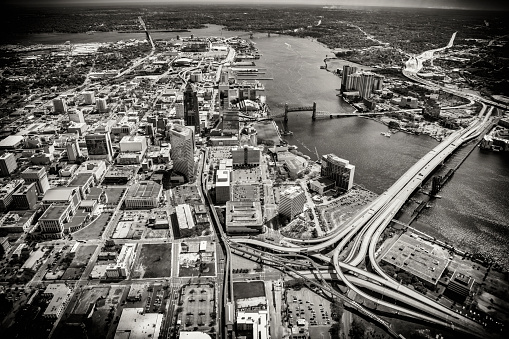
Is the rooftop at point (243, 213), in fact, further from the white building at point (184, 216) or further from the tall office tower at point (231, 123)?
the tall office tower at point (231, 123)

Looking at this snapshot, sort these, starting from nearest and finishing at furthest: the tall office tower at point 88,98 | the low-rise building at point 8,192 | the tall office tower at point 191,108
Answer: the low-rise building at point 8,192 → the tall office tower at point 191,108 → the tall office tower at point 88,98

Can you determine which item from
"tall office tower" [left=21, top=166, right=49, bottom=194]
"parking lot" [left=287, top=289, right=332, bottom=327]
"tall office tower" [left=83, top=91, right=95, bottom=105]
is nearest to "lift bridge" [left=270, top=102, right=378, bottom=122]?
"tall office tower" [left=83, top=91, right=95, bottom=105]

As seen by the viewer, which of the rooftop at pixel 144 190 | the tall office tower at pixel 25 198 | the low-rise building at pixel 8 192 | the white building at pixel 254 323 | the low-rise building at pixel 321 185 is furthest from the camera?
the low-rise building at pixel 321 185

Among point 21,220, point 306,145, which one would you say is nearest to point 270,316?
→ point 21,220

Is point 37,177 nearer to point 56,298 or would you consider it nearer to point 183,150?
point 183,150

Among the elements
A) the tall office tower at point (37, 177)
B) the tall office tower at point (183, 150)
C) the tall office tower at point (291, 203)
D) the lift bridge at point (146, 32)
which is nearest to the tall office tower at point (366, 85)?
the tall office tower at point (183, 150)

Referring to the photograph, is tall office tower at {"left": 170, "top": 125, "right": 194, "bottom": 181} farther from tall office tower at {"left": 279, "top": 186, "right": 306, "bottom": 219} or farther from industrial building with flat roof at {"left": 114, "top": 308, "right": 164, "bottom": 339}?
industrial building with flat roof at {"left": 114, "top": 308, "right": 164, "bottom": 339}

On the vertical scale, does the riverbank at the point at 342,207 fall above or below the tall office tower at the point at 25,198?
below
